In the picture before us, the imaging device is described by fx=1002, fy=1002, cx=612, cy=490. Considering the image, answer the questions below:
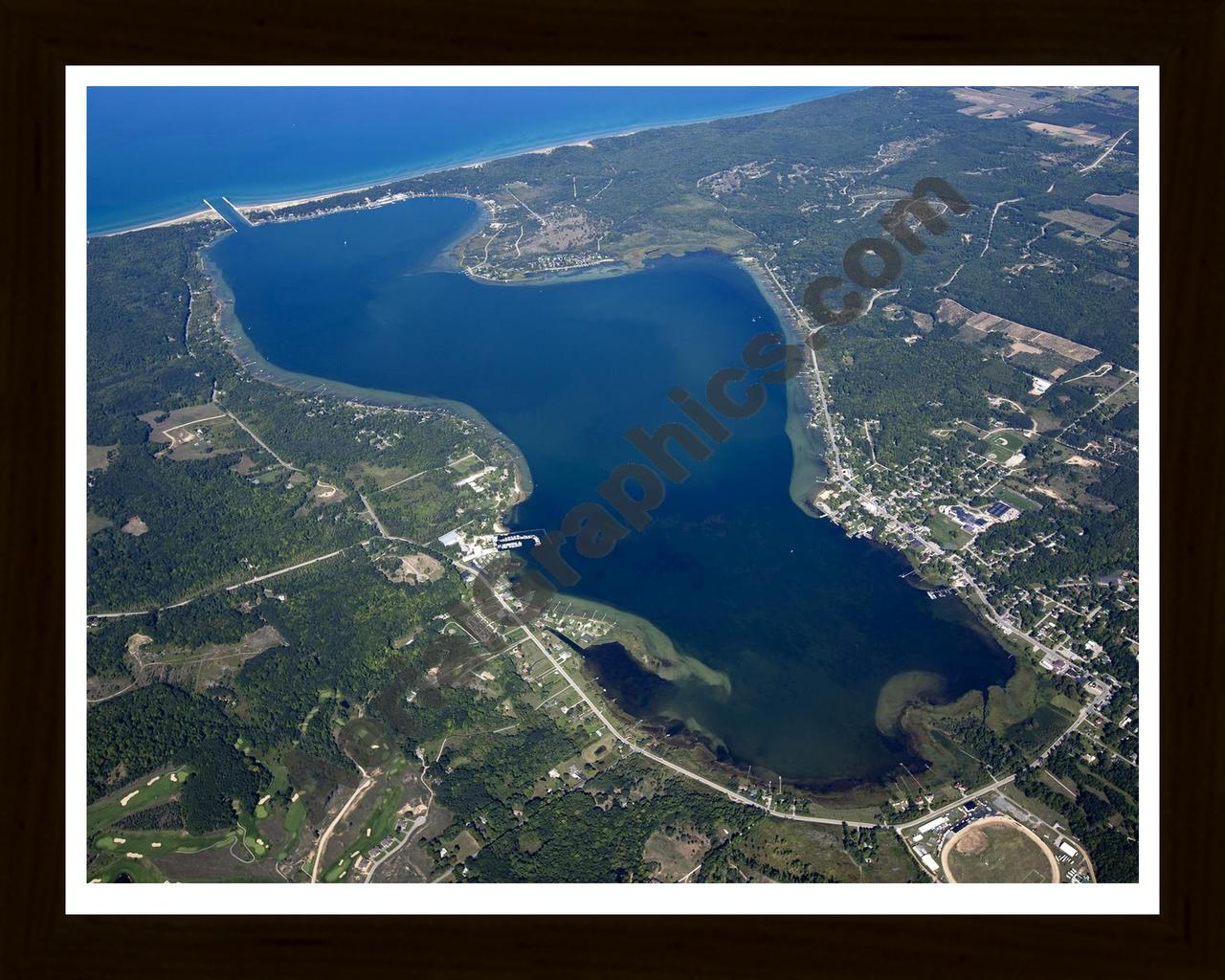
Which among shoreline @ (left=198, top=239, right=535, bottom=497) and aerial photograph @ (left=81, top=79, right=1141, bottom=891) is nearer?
aerial photograph @ (left=81, top=79, right=1141, bottom=891)

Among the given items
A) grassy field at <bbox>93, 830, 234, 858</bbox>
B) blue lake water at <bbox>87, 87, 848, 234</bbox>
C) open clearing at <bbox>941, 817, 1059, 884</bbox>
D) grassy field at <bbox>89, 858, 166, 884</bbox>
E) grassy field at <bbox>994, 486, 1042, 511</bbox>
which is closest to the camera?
grassy field at <bbox>89, 858, 166, 884</bbox>

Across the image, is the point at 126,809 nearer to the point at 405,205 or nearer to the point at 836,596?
the point at 836,596

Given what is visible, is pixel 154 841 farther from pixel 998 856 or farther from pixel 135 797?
pixel 998 856

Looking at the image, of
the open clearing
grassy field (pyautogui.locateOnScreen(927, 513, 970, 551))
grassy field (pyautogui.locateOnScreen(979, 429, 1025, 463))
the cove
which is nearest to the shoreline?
the cove

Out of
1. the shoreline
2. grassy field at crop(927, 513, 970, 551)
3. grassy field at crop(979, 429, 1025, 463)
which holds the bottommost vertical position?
grassy field at crop(927, 513, 970, 551)

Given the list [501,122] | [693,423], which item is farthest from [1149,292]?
[501,122]

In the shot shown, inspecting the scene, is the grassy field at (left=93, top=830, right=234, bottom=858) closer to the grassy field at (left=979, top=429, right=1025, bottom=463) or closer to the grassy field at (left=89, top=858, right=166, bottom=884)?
the grassy field at (left=89, top=858, right=166, bottom=884)
